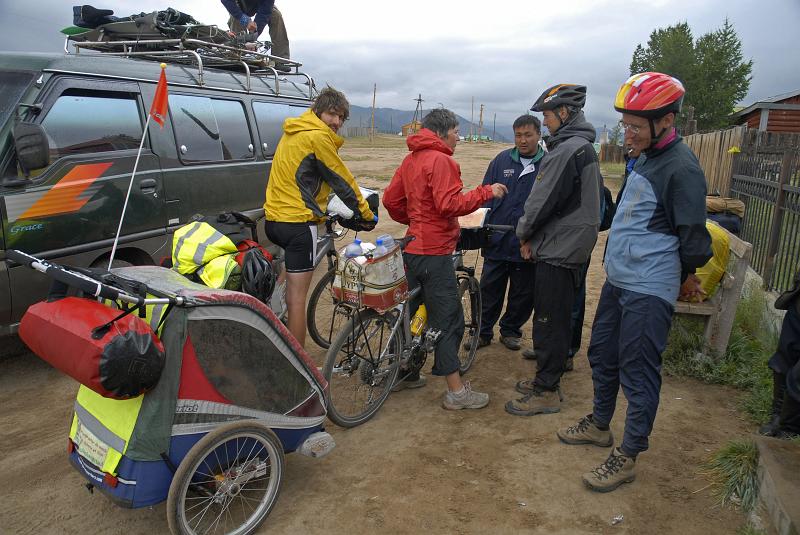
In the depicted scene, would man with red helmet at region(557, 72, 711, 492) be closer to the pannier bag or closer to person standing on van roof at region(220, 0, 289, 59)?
the pannier bag

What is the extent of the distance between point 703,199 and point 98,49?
6.23 m

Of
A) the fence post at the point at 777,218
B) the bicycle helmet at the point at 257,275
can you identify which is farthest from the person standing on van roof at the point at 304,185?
the fence post at the point at 777,218

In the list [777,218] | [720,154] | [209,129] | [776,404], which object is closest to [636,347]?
[776,404]

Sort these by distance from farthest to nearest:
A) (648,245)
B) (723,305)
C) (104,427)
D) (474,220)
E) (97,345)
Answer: (723,305), (474,220), (648,245), (104,427), (97,345)

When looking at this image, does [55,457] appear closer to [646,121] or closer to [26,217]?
[26,217]

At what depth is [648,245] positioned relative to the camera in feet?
9.87

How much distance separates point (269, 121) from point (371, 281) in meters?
3.83

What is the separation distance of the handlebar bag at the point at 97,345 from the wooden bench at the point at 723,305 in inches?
155

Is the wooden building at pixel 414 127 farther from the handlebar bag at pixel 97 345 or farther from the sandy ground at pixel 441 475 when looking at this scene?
the handlebar bag at pixel 97 345

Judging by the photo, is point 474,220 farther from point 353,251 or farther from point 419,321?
point 353,251

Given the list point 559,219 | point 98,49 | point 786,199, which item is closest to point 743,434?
point 559,219

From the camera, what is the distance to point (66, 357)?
87.4 inches

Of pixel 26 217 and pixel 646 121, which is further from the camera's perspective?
Result: pixel 26 217

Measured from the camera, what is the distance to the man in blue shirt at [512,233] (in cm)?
481
